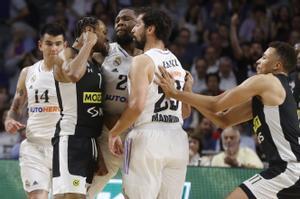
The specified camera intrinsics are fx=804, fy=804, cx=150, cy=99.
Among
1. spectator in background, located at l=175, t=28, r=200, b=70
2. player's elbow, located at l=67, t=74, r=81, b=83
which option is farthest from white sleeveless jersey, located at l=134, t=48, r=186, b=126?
spectator in background, located at l=175, t=28, r=200, b=70

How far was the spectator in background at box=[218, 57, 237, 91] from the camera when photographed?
518 inches

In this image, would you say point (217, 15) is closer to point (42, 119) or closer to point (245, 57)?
point (245, 57)

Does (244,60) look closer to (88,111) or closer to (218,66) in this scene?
(218,66)

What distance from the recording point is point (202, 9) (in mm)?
14914

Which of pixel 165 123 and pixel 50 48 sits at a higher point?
pixel 50 48

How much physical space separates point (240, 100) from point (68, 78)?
1.53 meters

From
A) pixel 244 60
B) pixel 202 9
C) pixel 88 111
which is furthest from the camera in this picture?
pixel 202 9

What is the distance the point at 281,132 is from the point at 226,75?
6439 mm

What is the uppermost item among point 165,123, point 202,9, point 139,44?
point 202,9

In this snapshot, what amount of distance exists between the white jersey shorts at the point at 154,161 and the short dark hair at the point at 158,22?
2.63 ft

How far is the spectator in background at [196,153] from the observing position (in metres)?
10.8

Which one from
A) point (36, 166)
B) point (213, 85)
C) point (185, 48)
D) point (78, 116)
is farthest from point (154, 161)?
point (185, 48)

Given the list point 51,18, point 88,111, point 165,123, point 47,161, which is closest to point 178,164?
point 165,123

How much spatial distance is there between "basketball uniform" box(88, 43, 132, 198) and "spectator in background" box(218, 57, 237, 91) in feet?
18.2
